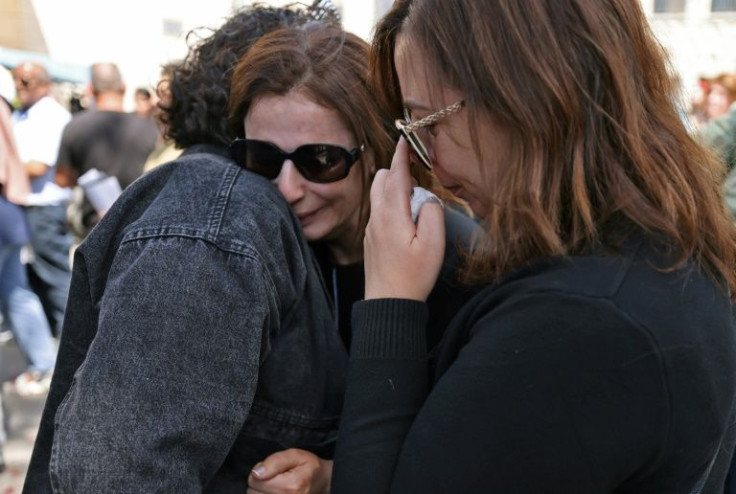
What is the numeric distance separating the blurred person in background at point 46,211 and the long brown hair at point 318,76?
3880 millimetres

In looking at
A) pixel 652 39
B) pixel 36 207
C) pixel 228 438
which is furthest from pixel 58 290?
pixel 652 39

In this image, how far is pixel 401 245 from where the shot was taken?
140cm

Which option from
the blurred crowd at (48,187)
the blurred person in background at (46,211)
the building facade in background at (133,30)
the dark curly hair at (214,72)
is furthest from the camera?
the building facade in background at (133,30)

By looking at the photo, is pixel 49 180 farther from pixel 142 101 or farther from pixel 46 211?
pixel 142 101

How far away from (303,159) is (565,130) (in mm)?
686

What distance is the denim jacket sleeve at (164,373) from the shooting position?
4.30ft

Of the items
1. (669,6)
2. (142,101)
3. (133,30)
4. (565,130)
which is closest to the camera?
(565,130)

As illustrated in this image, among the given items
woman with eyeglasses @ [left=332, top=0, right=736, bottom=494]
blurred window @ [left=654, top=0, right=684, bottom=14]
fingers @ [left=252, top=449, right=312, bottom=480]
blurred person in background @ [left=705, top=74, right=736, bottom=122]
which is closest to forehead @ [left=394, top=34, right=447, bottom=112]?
woman with eyeglasses @ [left=332, top=0, right=736, bottom=494]

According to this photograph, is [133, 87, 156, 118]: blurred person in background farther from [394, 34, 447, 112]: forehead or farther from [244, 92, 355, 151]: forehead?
[394, 34, 447, 112]: forehead

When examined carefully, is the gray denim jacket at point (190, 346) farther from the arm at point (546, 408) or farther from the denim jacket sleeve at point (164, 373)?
the arm at point (546, 408)

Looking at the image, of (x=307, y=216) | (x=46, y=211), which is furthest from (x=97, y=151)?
(x=307, y=216)

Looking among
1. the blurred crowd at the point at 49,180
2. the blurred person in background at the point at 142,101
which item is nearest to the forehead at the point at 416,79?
the blurred crowd at the point at 49,180

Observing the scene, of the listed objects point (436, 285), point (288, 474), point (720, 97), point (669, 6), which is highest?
point (436, 285)

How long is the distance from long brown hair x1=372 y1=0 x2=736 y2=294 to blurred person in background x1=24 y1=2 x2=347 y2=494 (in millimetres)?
397
